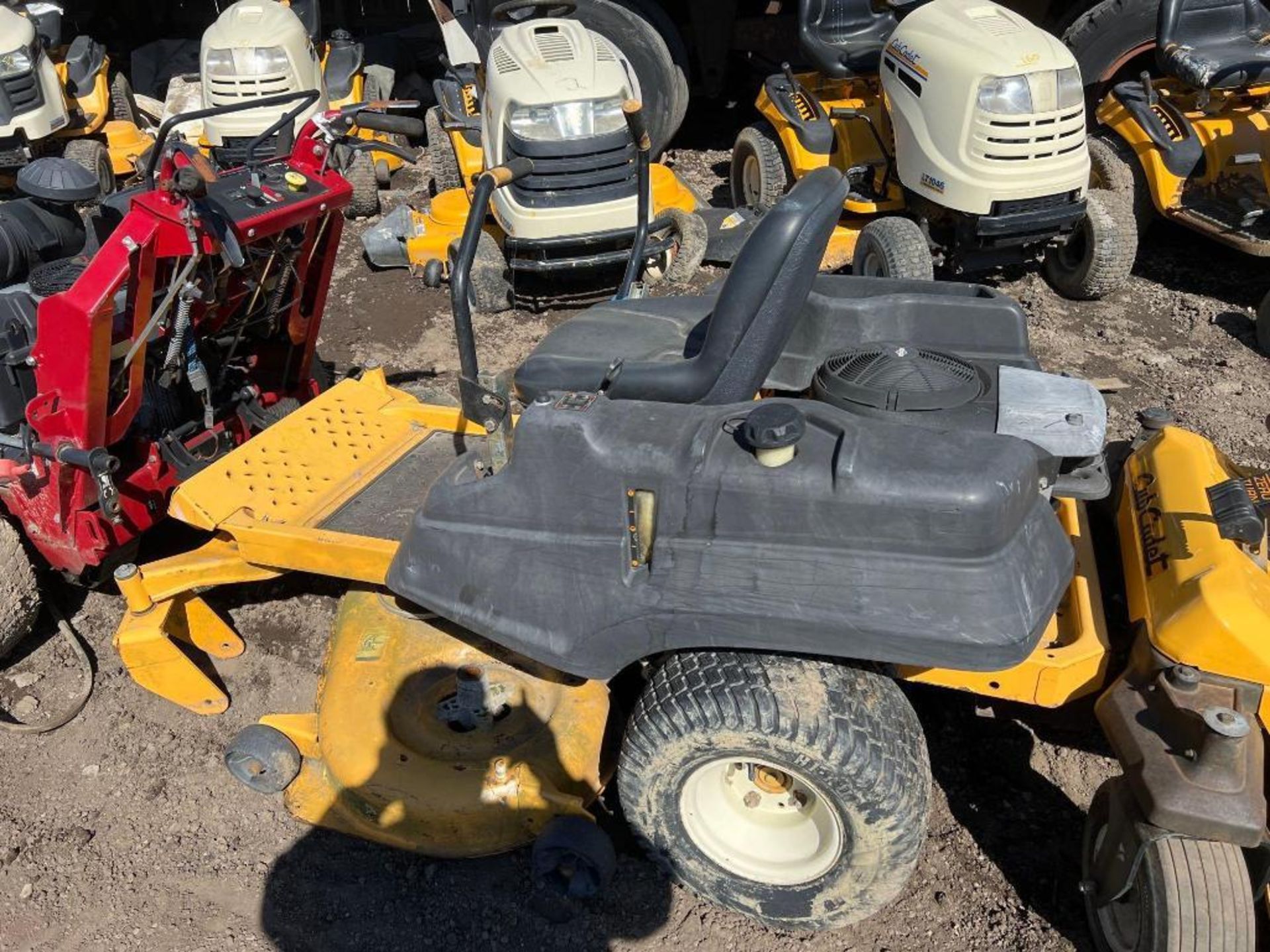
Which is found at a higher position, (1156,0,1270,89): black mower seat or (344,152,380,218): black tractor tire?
(1156,0,1270,89): black mower seat

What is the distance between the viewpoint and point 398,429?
328 cm

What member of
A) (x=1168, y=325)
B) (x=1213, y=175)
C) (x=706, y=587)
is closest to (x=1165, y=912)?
(x=706, y=587)

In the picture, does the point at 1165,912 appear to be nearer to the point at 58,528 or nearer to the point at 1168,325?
the point at 58,528

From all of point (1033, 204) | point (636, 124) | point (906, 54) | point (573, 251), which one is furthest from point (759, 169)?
point (636, 124)

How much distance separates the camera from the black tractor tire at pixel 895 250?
4.28 metres

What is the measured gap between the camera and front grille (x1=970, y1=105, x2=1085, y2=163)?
4344mm

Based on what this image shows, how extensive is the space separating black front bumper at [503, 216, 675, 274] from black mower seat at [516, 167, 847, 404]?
230 cm

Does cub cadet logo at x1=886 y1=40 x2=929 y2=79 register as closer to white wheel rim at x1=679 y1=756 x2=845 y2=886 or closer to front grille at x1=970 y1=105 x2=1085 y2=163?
front grille at x1=970 y1=105 x2=1085 y2=163

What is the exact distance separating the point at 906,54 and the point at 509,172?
2.69 meters

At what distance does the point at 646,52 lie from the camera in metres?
6.58

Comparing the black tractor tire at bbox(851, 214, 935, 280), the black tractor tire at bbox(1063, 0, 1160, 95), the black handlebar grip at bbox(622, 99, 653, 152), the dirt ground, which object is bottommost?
the dirt ground

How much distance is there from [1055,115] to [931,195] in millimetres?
582

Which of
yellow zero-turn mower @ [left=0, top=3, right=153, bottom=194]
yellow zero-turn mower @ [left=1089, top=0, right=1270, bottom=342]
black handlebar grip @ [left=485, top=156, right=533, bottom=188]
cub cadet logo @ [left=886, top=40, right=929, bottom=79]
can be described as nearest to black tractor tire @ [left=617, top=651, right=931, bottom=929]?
black handlebar grip @ [left=485, top=156, right=533, bottom=188]

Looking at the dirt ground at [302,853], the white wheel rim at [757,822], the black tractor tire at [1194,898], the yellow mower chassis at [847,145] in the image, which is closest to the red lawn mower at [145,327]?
the dirt ground at [302,853]
